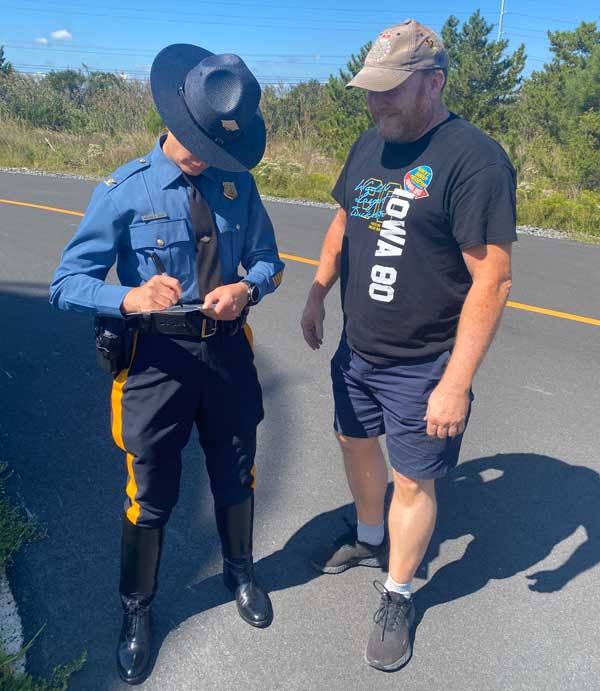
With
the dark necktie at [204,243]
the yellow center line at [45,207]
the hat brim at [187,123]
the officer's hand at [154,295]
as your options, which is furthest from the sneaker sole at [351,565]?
the yellow center line at [45,207]

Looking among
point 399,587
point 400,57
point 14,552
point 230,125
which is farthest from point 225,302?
point 14,552

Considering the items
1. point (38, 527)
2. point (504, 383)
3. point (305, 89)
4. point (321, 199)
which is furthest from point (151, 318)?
point (305, 89)

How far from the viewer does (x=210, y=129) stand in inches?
79.1

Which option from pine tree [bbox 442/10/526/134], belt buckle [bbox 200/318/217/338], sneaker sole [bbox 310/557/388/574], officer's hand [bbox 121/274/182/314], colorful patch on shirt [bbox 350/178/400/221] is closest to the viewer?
officer's hand [bbox 121/274/182/314]

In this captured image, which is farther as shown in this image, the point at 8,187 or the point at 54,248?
the point at 8,187

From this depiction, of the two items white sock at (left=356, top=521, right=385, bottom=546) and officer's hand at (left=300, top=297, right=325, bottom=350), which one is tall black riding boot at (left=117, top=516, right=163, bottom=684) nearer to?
white sock at (left=356, top=521, right=385, bottom=546)

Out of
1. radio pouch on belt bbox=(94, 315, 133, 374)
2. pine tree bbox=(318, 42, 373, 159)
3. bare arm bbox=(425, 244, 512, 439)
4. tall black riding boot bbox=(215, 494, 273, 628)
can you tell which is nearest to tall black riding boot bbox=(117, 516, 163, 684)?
tall black riding boot bbox=(215, 494, 273, 628)

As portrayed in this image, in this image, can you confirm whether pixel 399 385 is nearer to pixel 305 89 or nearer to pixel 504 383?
pixel 504 383

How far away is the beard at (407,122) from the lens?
2.14 m

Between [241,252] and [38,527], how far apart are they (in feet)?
5.07

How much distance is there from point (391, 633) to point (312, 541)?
67 centimetres

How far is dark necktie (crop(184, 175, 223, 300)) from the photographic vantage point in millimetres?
2129

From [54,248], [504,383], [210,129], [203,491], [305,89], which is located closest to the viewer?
[210,129]

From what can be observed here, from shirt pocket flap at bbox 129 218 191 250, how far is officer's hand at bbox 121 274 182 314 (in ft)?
0.50
